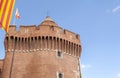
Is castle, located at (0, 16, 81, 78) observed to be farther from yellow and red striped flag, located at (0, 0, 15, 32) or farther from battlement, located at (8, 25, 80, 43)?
yellow and red striped flag, located at (0, 0, 15, 32)

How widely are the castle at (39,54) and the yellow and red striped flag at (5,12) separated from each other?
15.9m

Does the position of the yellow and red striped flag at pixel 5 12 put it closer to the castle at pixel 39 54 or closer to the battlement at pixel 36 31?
the castle at pixel 39 54

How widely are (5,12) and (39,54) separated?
54.6ft

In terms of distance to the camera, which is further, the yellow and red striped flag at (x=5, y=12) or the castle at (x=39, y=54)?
the castle at (x=39, y=54)

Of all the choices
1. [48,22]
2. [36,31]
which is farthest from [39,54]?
[48,22]

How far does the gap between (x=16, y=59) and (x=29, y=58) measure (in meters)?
1.46

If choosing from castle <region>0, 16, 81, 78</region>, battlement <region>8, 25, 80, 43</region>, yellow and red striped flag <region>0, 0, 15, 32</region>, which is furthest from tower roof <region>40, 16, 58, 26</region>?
yellow and red striped flag <region>0, 0, 15, 32</region>

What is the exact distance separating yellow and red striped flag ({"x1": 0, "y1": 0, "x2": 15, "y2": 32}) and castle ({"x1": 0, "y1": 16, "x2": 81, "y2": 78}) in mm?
15852

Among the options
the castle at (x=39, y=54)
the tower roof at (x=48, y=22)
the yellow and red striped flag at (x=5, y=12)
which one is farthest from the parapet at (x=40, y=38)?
the yellow and red striped flag at (x=5, y=12)

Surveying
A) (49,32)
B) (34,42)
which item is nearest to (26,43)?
(34,42)

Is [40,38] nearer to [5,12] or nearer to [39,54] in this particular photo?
[39,54]

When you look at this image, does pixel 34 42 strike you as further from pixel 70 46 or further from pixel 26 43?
pixel 70 46

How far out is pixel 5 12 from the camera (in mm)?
11898

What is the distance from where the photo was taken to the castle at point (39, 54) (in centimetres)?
2772
